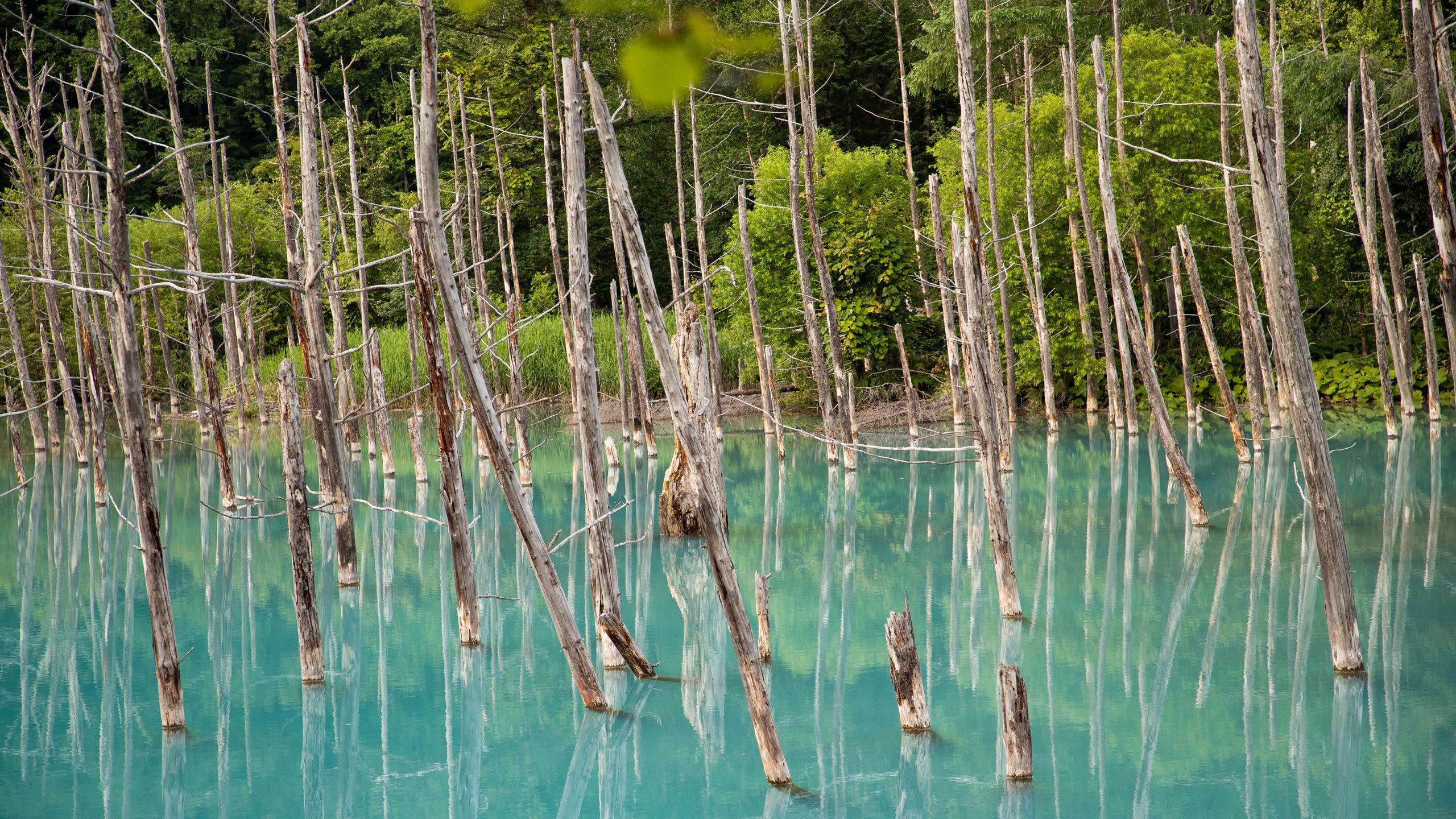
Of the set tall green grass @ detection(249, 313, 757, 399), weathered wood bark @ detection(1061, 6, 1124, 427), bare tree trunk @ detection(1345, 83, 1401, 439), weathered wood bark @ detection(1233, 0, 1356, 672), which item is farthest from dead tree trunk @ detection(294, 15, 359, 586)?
tall green grass @ detection(249, 313, 757, 399)

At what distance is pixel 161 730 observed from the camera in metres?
6.32

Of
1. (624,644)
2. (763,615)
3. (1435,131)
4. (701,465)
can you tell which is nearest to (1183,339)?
(1435,131)

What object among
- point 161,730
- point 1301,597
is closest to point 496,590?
point 161,730

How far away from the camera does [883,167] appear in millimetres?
22547

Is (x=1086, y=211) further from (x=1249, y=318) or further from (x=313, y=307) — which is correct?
(x=313, y=307)

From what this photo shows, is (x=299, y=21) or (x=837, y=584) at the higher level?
(x=299, y=21)

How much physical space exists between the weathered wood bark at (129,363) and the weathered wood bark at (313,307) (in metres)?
1.22

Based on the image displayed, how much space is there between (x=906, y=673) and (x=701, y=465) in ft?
5.28

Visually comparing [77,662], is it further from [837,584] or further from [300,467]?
[837,584]

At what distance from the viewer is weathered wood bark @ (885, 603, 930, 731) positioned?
5.52 meters

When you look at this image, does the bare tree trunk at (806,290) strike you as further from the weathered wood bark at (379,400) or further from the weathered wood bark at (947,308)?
the weathered wood bark at (379,400)

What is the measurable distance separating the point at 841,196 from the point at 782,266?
5.93 ft

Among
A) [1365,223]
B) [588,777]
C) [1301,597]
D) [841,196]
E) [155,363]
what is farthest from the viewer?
[155,363]

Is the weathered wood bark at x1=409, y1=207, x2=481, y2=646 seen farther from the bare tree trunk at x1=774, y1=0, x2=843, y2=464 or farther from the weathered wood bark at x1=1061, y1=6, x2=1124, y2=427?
the weathered wood bark at x1=1061, y1=6, x2=1124, y2=427
